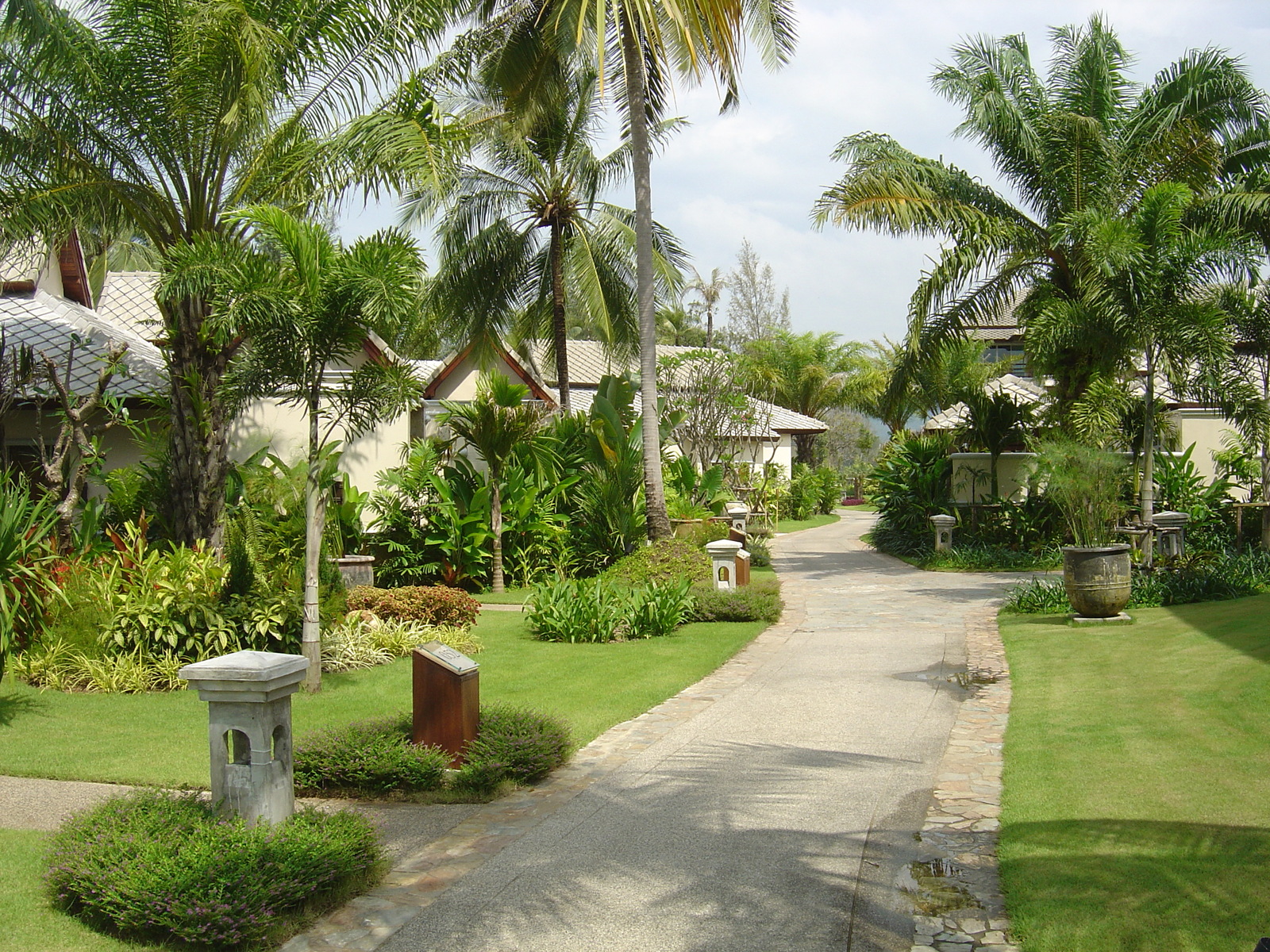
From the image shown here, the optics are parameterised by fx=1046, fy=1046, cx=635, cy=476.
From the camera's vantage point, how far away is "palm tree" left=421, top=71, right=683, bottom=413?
71.7 ft

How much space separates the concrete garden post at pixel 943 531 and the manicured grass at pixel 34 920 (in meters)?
17.8

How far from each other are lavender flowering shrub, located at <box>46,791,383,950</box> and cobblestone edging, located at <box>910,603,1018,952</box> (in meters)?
2.59

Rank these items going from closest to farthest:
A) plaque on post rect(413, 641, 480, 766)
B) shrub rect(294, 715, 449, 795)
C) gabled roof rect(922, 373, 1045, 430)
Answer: shrub rect(294, 715, 449, 795) < plaque on post rect(413, 641, 480, 766) < gabled roof rect(922, 373, 1045, 430)

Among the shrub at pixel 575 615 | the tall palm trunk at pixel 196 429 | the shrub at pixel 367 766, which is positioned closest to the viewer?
the shrub at pixel 367 766

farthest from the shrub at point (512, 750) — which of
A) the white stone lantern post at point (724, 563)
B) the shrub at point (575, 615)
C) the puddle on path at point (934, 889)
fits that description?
the white stone lantern post at point (724, 563)

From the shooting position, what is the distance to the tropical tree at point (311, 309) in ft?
28.6

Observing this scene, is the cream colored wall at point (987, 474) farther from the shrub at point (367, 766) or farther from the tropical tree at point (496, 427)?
the shrub at point (367, 766)

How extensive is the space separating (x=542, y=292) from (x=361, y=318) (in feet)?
49.1

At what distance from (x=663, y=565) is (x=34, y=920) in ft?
37.1

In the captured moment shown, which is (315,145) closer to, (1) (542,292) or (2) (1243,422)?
(1) (542,292)

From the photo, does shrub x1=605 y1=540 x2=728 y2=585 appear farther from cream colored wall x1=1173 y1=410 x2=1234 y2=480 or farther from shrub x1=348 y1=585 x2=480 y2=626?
cream colored wall x1=1173 y1=410 x2=1234 y2=480

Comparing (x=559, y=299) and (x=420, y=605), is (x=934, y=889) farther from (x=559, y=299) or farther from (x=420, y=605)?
(x=559, y=299)

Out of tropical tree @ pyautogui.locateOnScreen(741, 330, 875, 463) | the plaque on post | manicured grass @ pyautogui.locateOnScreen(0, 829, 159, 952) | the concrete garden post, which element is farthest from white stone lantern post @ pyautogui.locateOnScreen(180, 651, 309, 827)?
tropical tree @ pyautogui.locateOnScreen(741, 330, 875, 463)

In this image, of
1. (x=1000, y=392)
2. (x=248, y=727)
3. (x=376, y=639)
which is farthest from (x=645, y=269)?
(x=248, y=727)
